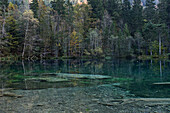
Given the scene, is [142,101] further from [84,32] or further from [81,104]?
[84,32]

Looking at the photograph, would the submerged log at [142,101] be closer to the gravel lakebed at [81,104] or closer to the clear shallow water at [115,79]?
the gravel lakebed at [81,104]

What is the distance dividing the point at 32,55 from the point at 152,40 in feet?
109

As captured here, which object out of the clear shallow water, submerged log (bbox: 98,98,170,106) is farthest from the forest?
submerged log (bbox: 98,98,170,106)

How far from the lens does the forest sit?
41.8 meters

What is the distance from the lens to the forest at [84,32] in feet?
137

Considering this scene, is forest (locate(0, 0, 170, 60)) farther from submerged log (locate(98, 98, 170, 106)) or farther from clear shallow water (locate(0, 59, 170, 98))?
submerged log (locate(98, 98, 170, 106))

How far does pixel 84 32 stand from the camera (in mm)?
60719

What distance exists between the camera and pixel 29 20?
1631 inches

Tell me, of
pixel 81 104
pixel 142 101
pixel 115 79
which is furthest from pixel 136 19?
pixel 81 104

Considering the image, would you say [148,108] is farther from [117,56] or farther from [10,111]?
[117,56]

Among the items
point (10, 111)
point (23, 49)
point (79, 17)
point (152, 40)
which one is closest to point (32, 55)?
point (23, 49)

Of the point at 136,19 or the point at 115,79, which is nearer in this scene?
the point at 115,79

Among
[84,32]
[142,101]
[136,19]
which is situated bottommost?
[142,101]

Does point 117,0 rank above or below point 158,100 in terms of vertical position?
above
